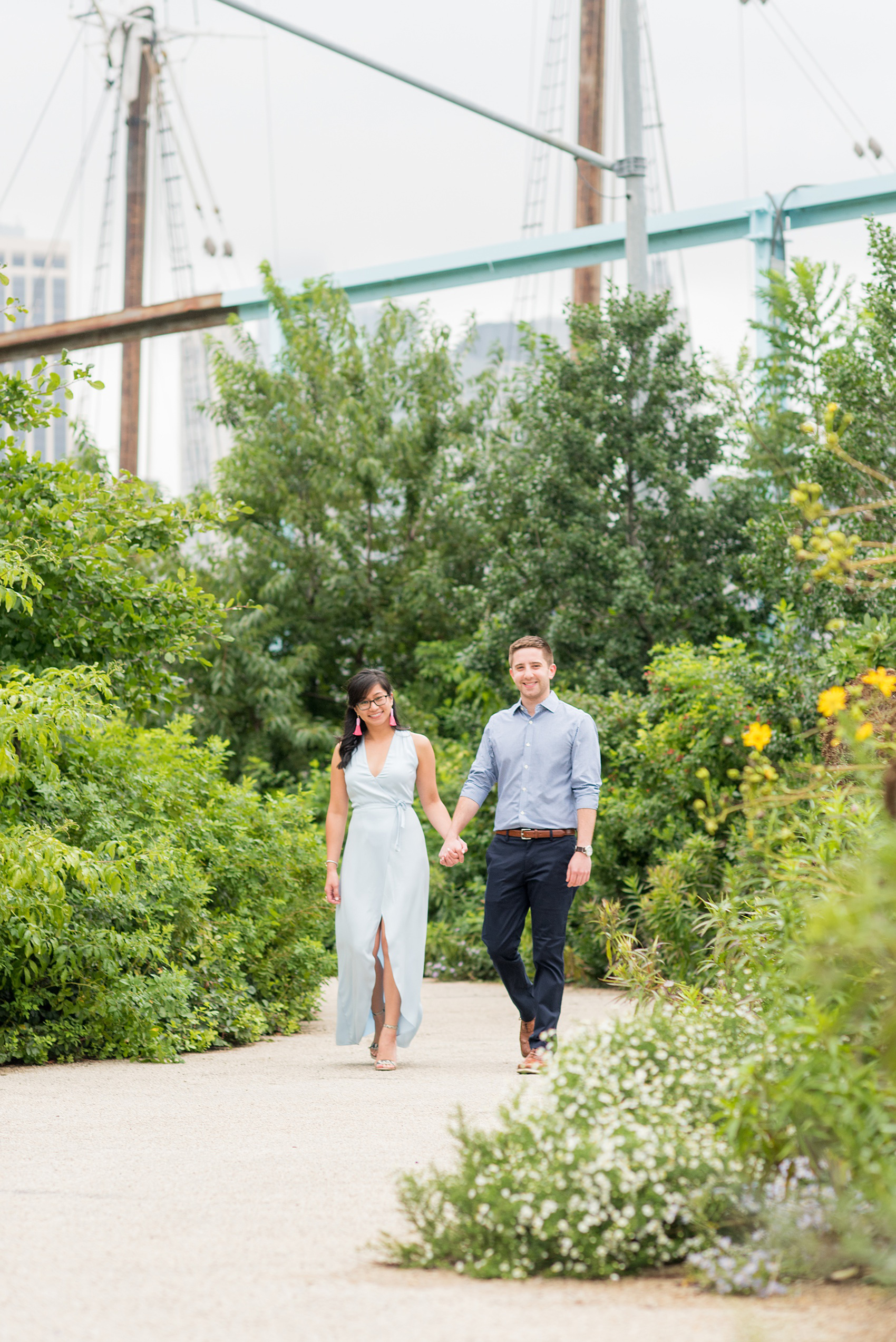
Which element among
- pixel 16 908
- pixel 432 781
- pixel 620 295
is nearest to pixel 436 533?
pixel 620 295

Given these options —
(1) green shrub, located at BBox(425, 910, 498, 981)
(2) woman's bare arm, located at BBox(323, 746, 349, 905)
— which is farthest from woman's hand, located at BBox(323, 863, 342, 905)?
(1) green shrub, located at BBox(425, 910, 498, 981)

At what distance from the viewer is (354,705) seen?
22.9 feet

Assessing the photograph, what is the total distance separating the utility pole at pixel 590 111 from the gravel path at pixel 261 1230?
1085cm

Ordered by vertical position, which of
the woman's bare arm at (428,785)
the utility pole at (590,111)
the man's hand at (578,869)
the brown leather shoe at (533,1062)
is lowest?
the brown leather shoe at (533,1062)

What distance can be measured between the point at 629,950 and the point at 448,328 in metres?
10.8

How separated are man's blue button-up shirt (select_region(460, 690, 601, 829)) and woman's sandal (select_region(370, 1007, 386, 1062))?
1.06m

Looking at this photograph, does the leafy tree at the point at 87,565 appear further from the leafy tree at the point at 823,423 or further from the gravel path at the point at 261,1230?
the leafy tree at the point at 823,423

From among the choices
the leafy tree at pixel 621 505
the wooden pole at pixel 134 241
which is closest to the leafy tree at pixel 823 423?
the leafy tree at pixel 621 505

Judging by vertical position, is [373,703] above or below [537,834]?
above

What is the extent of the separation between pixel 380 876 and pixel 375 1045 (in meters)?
0.81

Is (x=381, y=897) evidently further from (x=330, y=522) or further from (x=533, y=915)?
(x=330, y=522)

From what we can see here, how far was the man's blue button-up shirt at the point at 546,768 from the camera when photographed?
650cm

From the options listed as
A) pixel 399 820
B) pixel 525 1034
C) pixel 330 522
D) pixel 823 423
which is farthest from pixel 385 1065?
pixel 330 522

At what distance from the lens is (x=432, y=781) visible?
7.04 metres
